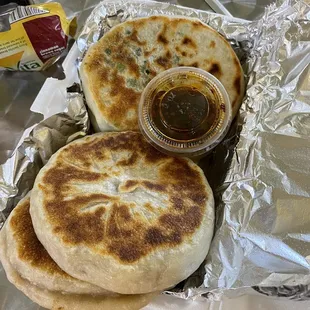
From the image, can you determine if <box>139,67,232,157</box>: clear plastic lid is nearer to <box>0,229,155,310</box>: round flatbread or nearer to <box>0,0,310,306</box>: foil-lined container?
<box>0,0,310,306</box>: foil-lined container

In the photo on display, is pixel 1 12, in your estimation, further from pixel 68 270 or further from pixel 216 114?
pixel 68 270

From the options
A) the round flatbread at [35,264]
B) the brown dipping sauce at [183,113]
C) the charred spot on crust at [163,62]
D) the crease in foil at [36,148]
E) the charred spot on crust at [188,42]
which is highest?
the charred spot on crust at [188,42]

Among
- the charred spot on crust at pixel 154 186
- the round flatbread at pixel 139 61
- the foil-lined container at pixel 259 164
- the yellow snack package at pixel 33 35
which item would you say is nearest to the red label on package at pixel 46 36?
the yellow snack package at pixel 33 35

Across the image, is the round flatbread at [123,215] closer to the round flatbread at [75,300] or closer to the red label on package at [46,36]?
the round flatbread at [75,300]

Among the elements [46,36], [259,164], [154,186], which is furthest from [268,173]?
[46,36]

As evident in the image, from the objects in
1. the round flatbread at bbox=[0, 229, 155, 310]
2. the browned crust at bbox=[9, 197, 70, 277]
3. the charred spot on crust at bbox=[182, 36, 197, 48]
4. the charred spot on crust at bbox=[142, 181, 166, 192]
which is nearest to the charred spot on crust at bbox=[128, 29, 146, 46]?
the charred spot on crust at bbox=[182, 36, 197, 48]

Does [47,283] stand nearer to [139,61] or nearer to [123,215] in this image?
[123,215]
